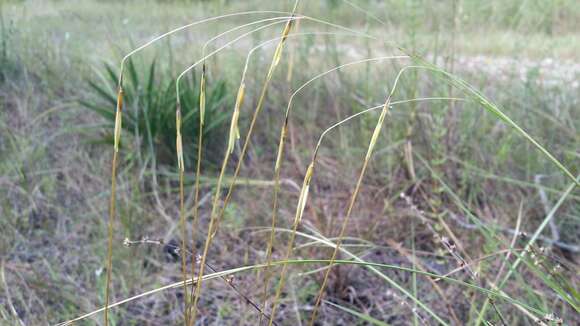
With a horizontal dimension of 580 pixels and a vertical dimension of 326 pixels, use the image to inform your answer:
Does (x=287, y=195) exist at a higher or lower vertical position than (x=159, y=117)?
lower

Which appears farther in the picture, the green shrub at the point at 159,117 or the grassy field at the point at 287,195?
the green shrub at the point at 159,117

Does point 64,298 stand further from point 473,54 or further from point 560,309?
point 473,54

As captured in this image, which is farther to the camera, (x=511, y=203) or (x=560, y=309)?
(x=511, y=203)

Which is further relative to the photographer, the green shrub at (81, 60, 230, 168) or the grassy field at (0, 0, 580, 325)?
the green shrub at (81, 60, 230, 168)

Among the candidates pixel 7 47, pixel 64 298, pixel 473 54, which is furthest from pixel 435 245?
pixel 473 54

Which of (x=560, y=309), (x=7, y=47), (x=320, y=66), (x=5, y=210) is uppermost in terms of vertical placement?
(x=7, y=47)

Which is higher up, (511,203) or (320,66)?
(320,66)

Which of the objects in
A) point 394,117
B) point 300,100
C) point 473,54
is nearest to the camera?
point 394,117

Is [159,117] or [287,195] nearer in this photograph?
[287,195]
